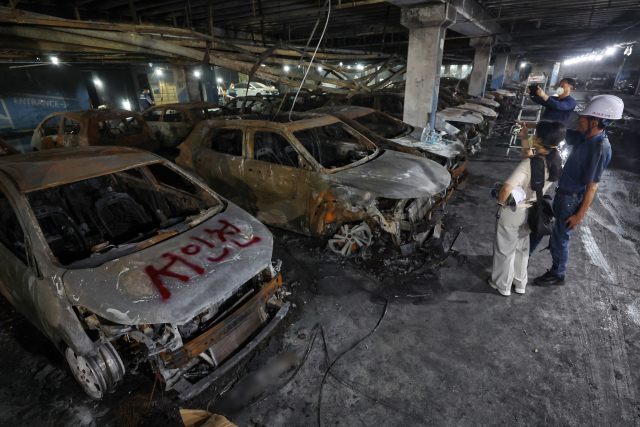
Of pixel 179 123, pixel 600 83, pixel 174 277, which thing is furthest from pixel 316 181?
pixel 600 83

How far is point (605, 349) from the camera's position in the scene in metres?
2.71

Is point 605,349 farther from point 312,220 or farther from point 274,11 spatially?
point 274,11

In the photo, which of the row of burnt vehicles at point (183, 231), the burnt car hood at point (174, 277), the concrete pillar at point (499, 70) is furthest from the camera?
the concrete pillar at point (499, 70)

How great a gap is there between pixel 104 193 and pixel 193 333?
89.6 inches

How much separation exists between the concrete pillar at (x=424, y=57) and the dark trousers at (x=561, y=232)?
512cm

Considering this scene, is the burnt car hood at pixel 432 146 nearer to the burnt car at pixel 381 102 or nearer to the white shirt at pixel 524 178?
the white shirt at pixel 524 178

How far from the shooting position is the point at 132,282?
83.1 inches

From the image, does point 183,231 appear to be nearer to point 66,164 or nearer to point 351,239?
point 66,164

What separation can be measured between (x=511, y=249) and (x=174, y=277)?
3.17 metres

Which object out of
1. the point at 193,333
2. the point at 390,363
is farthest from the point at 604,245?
the point at 193,333

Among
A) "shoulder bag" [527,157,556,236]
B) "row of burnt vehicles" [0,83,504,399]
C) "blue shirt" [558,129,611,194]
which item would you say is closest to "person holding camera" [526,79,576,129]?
"row of burnt vehicles" [0,83,504,399]

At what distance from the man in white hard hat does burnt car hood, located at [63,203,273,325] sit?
3.02 meters

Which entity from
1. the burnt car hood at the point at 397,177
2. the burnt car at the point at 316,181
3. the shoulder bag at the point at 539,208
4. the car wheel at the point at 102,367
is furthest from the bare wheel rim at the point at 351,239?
the car wheel at the point at 102,367

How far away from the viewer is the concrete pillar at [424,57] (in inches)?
273
